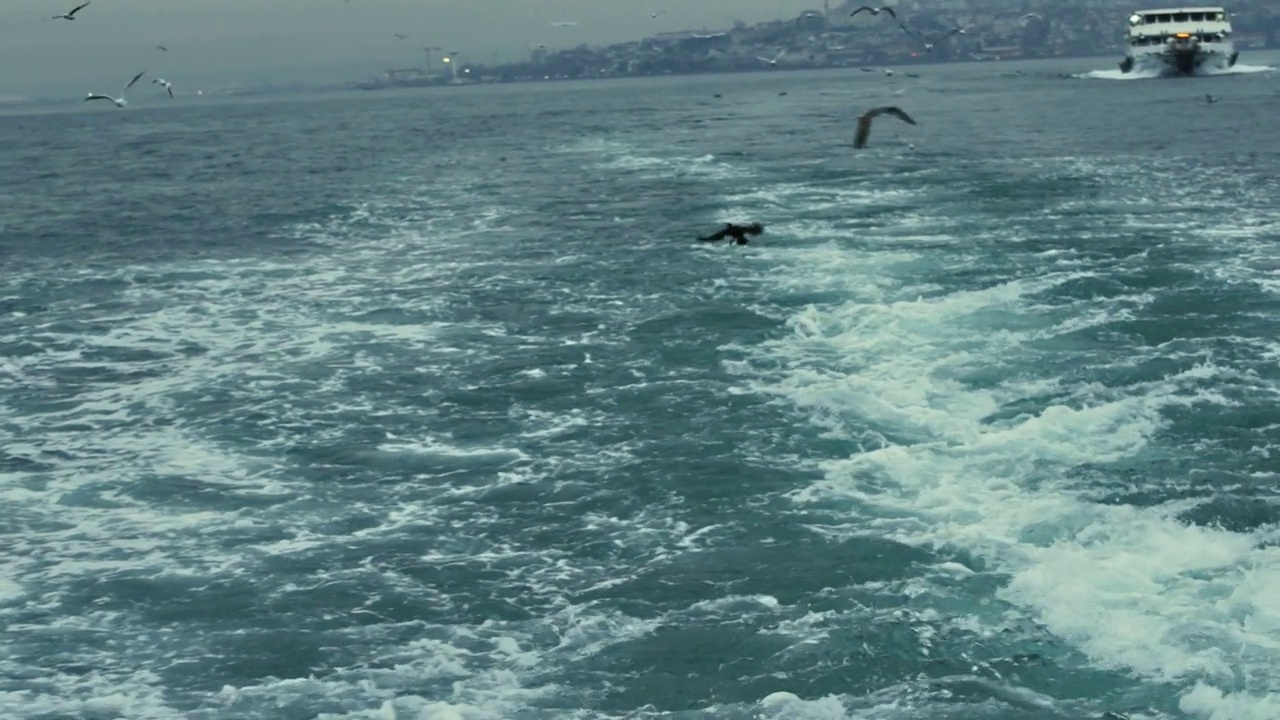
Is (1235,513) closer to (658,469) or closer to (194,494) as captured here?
(658,469)

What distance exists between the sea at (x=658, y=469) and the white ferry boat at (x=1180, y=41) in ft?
264

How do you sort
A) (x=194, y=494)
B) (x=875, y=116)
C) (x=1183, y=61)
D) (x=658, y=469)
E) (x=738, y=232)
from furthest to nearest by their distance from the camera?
(x=1183, y=61)
(x=875, y=116)
(x=738, y=232)
(x=658, y=469)
(x=194, y=494)

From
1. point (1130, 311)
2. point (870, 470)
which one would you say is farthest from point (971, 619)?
point (1130, 311)

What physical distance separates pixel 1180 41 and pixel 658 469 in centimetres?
10560

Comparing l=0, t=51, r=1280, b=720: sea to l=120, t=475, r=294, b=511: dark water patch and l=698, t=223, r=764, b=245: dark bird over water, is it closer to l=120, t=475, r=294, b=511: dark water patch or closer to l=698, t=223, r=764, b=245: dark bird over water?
l=120, t=475, r=294, b=511: dark water patch

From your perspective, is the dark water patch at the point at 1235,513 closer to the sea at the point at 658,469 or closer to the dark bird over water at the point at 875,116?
the sea at the point at 658,469

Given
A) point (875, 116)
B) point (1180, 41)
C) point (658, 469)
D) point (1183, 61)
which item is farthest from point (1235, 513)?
point (1183, 61)

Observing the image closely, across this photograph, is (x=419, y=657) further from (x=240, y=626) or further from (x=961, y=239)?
(x=961, y=239)

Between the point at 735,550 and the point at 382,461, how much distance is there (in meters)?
5.27

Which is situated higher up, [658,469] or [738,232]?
[738,232]

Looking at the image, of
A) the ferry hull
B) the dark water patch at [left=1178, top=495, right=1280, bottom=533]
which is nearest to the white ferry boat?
the ferry hull

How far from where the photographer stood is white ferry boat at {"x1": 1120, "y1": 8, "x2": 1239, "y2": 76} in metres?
112

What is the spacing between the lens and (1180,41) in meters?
111

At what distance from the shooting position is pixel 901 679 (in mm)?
11664
